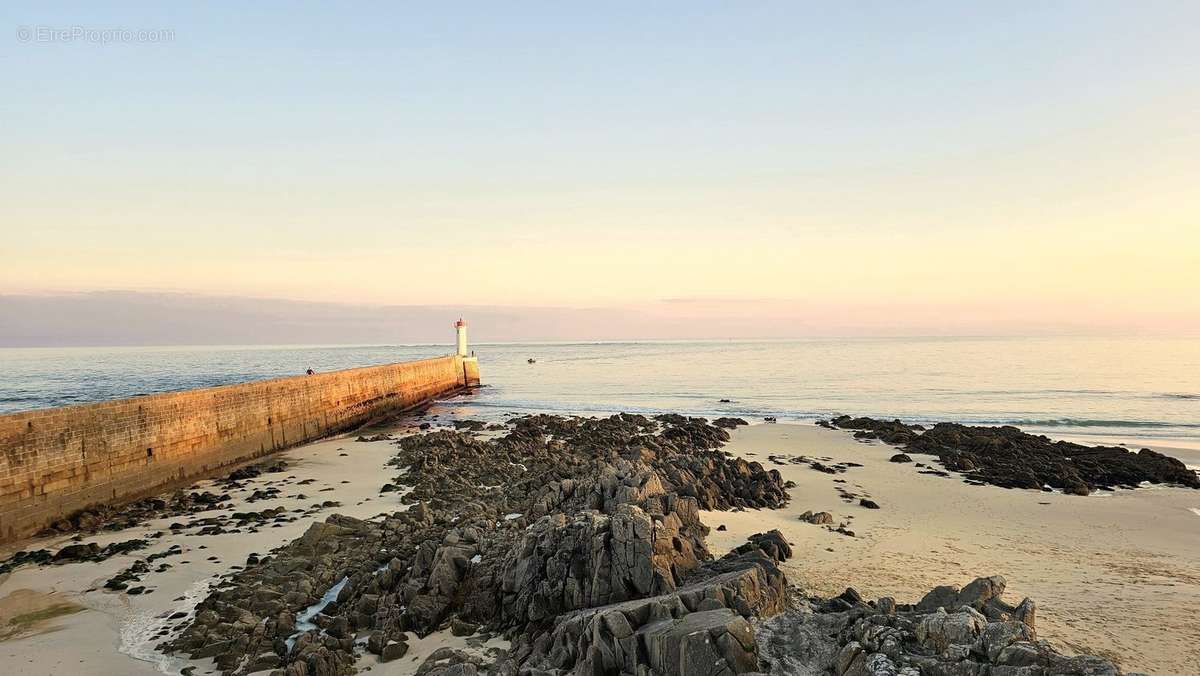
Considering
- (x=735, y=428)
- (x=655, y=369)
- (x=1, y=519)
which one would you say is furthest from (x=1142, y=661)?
(x=655, y=369)

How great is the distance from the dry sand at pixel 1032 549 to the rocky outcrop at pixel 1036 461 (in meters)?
1.09

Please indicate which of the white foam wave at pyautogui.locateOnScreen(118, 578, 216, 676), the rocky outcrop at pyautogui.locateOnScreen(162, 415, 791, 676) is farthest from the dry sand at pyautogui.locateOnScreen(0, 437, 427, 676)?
the rocky outcrop at pyautogui.locateOnScreen(162, 415, 791, 676)

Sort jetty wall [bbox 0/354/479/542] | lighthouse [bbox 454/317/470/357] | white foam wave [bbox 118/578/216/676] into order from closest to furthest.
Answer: white foam wave [bbox 118/578/216/676], jetty wall [bbox 0/354/479/542], lighthouse [bbox 454/317/470/357]

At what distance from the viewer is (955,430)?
88.6ft

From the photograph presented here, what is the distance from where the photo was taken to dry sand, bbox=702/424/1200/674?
8.60m

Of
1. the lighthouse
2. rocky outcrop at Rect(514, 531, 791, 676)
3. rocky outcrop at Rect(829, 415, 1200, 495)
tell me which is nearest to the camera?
rocky outcrop at Rect(514, 531, 791, 676)

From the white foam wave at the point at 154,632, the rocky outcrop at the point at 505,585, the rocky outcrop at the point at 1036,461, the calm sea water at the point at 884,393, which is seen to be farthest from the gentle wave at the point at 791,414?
the white foam wave at the point at 154,632

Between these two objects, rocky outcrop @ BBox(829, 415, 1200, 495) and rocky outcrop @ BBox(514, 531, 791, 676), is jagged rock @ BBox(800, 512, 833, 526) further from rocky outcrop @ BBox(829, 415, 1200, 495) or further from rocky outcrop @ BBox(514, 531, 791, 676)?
rocky outcrop @ BBox(829, 415, 1200, 495)

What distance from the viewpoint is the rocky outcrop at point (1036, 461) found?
1892cm

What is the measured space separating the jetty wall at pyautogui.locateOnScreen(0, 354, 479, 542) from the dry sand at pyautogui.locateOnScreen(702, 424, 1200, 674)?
15255 mm

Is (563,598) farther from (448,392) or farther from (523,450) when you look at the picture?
(448,392)

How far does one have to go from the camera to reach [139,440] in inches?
682

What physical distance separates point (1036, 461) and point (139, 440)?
28578 millimetres

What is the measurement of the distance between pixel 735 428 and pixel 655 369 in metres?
49.2
